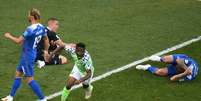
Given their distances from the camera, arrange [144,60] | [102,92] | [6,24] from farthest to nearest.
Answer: [6,24] < [144,60] < [102,92]

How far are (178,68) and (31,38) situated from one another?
406 centimetres

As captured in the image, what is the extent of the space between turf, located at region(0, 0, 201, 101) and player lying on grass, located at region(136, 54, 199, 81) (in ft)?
4.42

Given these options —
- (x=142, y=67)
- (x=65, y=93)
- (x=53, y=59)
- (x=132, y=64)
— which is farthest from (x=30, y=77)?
(x=132, y=64)

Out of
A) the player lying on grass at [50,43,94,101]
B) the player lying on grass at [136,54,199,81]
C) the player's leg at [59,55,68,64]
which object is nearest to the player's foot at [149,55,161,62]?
the player lying on grass at [136,54,199,81]

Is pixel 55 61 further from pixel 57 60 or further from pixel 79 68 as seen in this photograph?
pixel 79 68

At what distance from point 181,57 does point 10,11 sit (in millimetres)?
7788

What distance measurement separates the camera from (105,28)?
688 inches

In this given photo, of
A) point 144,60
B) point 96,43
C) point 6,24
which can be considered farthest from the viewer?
point 6,24

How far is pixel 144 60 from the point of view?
1492 cm

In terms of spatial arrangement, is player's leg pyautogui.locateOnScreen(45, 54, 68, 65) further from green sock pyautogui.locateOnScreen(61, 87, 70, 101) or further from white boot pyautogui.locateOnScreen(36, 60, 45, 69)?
green sock pyautogui.locateOnScreen(61, 87, 70, 101)

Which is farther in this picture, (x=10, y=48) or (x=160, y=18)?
(x=160, y=18)

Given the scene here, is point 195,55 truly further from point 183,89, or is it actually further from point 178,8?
point 178,8

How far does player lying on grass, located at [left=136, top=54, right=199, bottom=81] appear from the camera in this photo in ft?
43.7

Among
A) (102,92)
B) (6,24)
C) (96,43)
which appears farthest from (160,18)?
(102,92)
